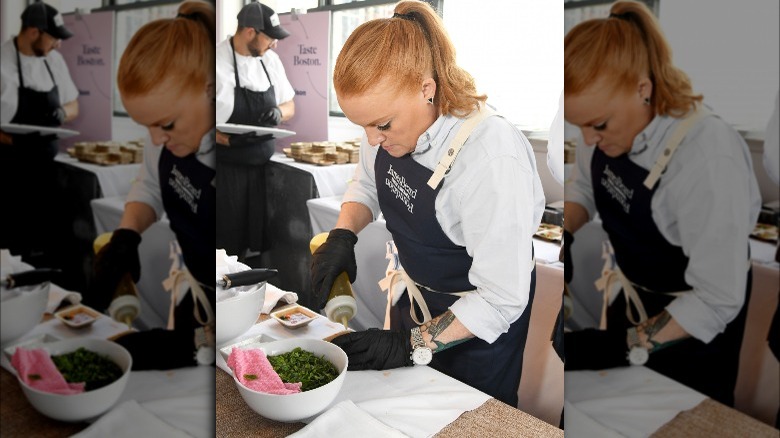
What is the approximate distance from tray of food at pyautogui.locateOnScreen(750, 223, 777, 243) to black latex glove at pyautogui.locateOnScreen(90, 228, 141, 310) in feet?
3.61

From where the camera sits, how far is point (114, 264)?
1.22m

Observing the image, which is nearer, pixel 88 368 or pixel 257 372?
pixel 88 368

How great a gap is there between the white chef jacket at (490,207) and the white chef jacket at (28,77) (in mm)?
859

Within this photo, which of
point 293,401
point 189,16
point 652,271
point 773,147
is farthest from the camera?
point 293,401

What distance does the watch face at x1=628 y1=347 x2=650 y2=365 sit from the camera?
3.69 feet

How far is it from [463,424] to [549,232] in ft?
1.83

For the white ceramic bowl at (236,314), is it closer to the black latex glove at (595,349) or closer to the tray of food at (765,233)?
the black latex glove at (595,349)

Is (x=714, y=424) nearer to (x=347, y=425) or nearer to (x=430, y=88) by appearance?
(x=347, y=425)

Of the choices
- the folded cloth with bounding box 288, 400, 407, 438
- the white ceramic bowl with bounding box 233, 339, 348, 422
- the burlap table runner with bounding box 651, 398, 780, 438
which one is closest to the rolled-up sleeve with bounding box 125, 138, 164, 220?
the white ceramic bowl with bounding box 233, 339, 348, 422

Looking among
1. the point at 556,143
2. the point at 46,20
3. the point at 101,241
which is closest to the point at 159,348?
the point at 101,241

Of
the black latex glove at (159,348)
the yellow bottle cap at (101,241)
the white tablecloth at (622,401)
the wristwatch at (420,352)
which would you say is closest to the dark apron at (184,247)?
the black latex glove at (159,348)

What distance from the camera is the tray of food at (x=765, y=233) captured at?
38.6 inches

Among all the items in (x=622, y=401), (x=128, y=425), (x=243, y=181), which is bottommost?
(x=128, y=425)

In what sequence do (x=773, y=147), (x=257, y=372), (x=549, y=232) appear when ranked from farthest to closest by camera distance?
(x=549, y=232)
(x=257, y=372)
(x=773, y=147)
